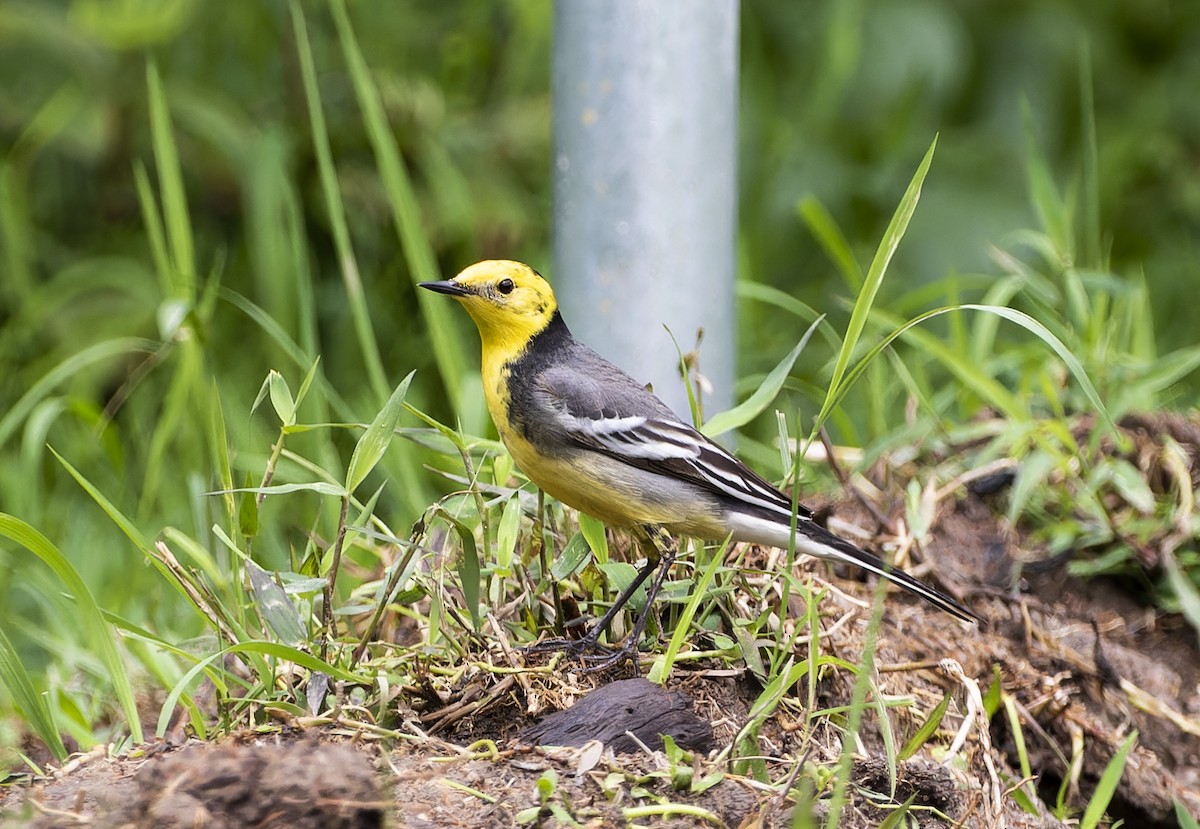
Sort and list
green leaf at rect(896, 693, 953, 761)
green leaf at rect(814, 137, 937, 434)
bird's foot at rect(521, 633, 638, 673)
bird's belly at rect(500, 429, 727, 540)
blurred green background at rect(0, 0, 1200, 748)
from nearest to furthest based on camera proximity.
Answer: green leaf at rect(814, 137, 937, 434), green leaf at rect(896, 693, 953, 761), bird's foot at rect(521, 633, 638, 673), bird's belly at rect(500, 429, 727, 540), blurred green background at rect(0, 0, 1200, 748)

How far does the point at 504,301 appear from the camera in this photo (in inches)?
135

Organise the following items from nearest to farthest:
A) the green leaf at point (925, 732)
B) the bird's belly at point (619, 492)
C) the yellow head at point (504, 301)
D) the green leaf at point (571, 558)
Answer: the green leaf at point (925, 732) → the green leaf at point (571, 558) → the bird's belly at point (619, 492) → the yellow head at point (504, 301)

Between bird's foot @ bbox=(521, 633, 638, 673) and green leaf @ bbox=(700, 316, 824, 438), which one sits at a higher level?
green leaf @ bbox=(700, 316, 824, 438)

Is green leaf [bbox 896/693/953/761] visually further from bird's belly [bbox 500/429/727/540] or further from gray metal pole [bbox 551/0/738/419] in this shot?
gray metal pole [bbox 551/0/738/419]

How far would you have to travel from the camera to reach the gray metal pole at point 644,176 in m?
3.42

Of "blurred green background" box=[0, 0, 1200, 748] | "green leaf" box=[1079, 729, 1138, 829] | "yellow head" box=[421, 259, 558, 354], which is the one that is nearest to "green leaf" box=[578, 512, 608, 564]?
"yellow head" box=[421, 259, 558, 354]

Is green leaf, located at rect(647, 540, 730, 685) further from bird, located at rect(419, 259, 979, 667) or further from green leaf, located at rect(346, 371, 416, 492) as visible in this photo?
green leaf, located at rect(346, 371, 416, 492)

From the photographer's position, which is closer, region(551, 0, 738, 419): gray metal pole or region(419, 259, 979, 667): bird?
region(419, 259, 979, 667): bird

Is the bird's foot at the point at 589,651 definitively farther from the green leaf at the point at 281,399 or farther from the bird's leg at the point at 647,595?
the green leaf at the point at 281,399

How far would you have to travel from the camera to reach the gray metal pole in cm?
342

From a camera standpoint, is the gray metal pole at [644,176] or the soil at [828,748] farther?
the gray metal pole at [644,176]

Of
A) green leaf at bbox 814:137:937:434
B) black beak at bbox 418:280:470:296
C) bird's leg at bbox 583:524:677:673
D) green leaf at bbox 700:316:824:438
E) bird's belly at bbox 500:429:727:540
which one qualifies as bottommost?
bird's leg at bbox 583:524:677:673

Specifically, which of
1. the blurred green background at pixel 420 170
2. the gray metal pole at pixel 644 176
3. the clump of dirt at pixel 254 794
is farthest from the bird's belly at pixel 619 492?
the blurred green background at pixel 420 170

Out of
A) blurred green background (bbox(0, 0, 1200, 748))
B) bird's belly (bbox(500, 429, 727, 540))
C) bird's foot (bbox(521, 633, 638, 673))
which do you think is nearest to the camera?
bird's foot (bbox(521, 633, 638, 673))
